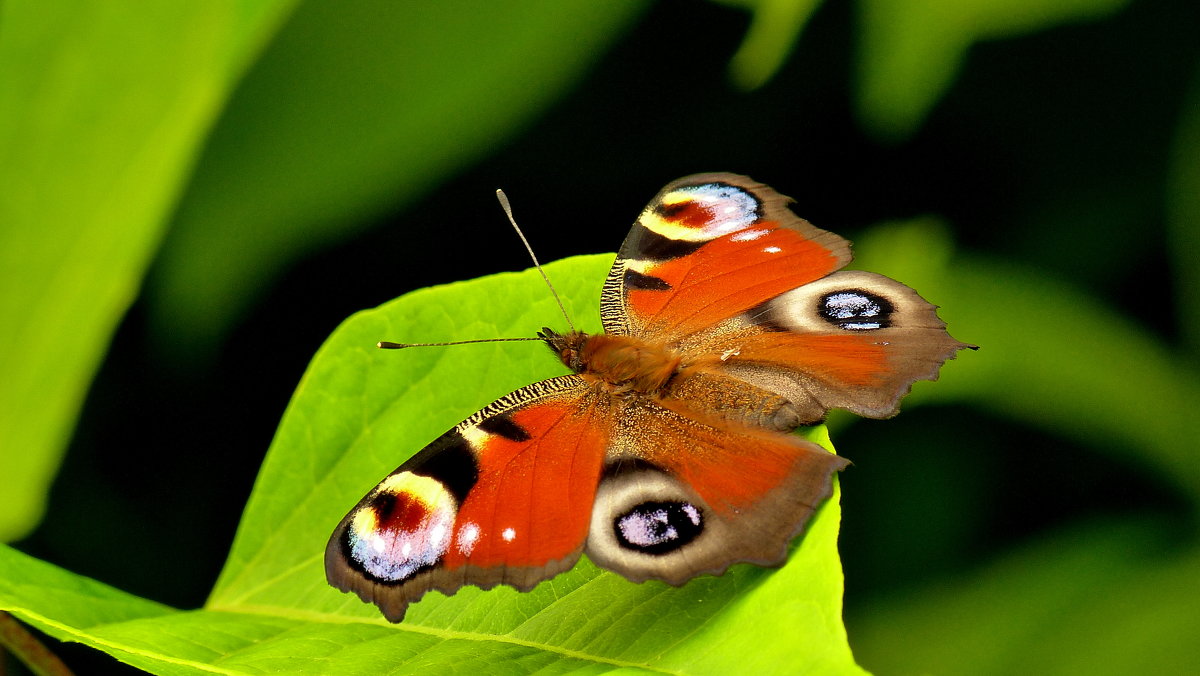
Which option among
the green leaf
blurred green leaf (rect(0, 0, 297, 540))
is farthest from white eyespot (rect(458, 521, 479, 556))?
blurred green leaf (rect(0, 0, 297, 540))

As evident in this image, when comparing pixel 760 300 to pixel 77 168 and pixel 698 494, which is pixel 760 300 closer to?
pixel 698 494

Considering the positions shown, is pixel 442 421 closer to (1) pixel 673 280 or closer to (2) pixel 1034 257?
(1) pixel 673 280

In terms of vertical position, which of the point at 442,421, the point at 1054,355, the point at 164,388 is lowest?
A: the point at 1054,355

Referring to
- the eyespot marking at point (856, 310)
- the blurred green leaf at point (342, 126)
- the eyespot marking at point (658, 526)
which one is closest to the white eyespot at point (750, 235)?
the eyespot marking at point (856, 310)

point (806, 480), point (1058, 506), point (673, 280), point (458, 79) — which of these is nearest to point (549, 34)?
point (458, 79)

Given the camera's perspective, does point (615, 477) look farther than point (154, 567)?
No

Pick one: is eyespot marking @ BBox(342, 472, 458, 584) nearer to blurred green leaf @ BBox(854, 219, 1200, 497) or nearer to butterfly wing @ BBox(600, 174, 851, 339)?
butterfly wing @ BBox(600, 174, 851, 339)

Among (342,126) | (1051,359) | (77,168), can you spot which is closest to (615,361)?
(342,126)
